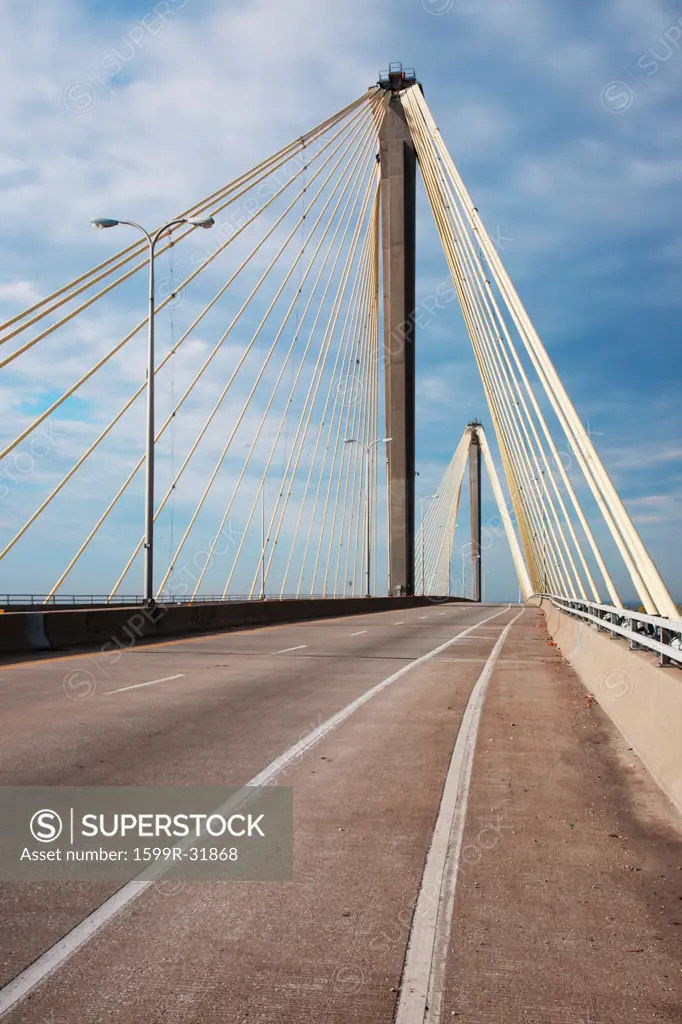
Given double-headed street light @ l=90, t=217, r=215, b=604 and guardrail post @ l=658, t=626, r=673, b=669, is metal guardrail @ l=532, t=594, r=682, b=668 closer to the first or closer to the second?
guardrail post @ l=658, t=626, r=673, b=669

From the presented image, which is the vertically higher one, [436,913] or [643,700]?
[643,700]

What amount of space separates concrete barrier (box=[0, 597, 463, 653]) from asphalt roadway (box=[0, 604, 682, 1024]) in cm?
703

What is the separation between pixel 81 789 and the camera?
6609 millimetres

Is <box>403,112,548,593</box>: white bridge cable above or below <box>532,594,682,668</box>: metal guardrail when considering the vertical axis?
above

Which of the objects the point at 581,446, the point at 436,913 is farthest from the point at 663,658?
the point at 581,446

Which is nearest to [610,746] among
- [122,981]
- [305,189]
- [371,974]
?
[371,974]

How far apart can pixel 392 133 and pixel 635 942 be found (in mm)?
43518

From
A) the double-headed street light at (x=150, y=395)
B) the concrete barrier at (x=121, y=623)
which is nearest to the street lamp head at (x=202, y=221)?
the double-headed street light at (x=150, y=395)

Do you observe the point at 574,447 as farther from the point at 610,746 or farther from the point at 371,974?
the point at 371,974

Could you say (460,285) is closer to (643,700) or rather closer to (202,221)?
(202,221)

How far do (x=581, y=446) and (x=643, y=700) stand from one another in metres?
Result: 8.58

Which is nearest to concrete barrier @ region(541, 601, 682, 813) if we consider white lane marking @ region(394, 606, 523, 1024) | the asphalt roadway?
the asphalt roadway

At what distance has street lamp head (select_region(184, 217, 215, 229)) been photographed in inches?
929

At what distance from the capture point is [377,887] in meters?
4.86
